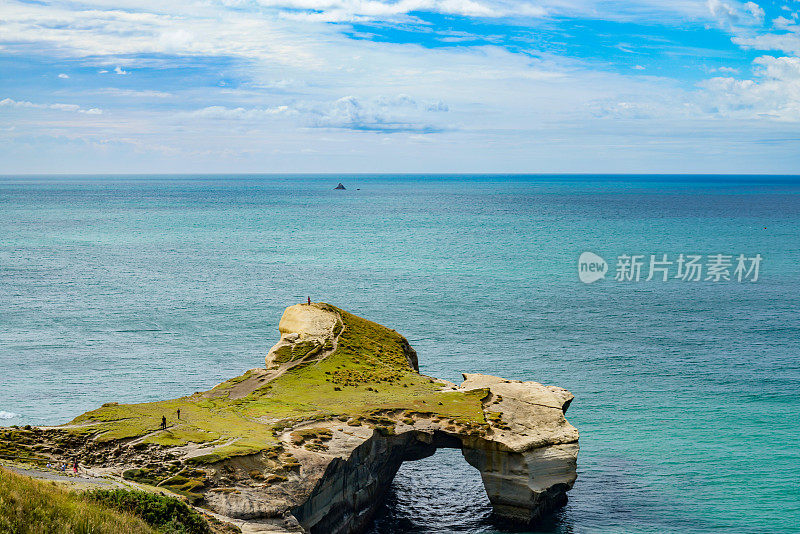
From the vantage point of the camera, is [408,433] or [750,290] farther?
[750,290]

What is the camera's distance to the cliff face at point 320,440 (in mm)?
42875

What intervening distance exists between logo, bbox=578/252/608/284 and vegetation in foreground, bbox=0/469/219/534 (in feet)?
362

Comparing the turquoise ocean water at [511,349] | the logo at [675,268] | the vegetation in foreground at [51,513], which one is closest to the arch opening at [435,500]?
the turquoise ocean water at [511,349]

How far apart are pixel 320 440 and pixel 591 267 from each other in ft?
372

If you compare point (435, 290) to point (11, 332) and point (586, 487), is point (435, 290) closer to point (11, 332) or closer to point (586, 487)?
point (11, 332)

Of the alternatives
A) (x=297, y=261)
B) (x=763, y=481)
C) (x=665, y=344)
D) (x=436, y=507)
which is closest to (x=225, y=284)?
(x=297, y=261)

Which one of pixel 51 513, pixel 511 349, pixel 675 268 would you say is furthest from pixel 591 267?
pixel 51 513

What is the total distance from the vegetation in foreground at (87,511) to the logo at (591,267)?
4338 inches

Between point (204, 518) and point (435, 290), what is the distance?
9175 cm

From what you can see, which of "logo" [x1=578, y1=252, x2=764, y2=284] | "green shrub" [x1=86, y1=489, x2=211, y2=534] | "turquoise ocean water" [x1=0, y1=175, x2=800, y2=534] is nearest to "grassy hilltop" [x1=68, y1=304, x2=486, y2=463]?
"turquoise ocean water" [x1=0, y1=175, x2=800, y2=534]

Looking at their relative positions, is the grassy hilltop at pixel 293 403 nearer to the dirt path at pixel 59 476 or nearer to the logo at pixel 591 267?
the dirt path at pixel 59 476

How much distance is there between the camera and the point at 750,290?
413ft

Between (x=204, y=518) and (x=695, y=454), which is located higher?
(x=204, y=518)

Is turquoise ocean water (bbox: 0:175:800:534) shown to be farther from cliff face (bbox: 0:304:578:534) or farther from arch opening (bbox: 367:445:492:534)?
cliff face (bbox: 0:304:578:534)
